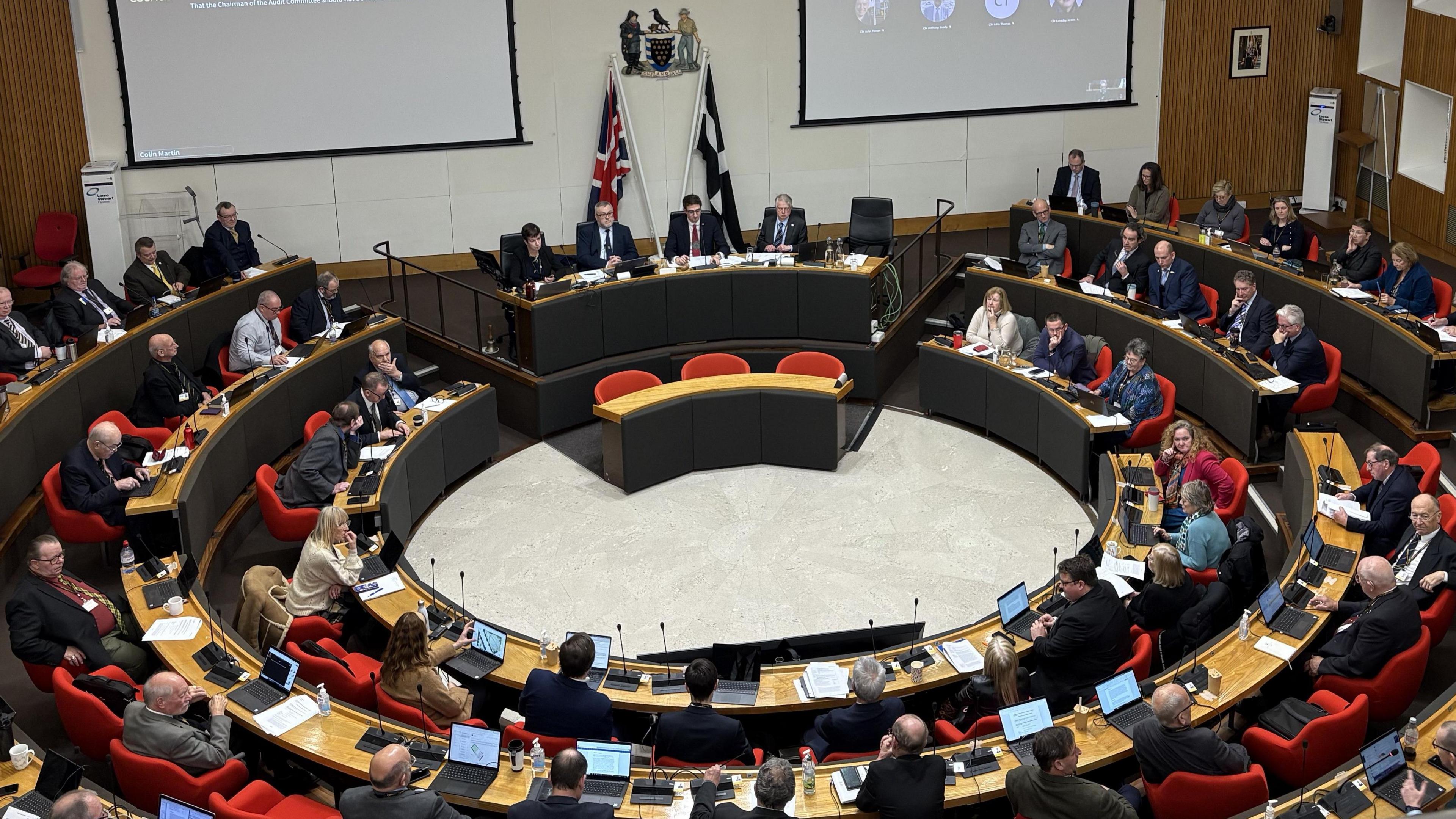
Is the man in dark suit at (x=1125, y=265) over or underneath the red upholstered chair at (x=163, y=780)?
over

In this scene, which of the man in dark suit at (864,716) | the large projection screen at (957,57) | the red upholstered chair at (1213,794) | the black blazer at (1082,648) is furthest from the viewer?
the large projection screen at (957,57)

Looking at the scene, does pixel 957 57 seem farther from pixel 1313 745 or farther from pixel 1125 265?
pixel 1313 745

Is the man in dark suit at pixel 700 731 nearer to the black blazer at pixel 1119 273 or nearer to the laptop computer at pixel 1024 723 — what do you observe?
the laptop computer at pixel 1024 723

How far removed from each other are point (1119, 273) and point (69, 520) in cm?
917

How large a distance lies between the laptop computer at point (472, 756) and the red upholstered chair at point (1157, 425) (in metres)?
6.03

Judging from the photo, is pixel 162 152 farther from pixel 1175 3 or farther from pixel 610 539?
pixel 1175 3

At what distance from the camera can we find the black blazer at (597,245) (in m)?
13.5

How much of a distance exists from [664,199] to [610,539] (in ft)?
20.6

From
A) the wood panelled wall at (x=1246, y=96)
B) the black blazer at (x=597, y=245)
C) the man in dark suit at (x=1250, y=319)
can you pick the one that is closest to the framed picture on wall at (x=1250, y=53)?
the wood panelled wall at (x=1246, y=96)

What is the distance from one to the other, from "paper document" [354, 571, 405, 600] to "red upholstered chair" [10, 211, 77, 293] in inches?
283

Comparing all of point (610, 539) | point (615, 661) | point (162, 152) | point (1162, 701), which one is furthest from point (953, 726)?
point (162, 152)

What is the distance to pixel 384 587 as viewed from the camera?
8430 mm

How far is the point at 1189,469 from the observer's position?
363 inches

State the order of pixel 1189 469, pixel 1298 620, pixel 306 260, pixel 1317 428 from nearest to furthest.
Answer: pixel 1298 620 → pixel 1189 469 → pixel 1317 428 → pixel 306 260
